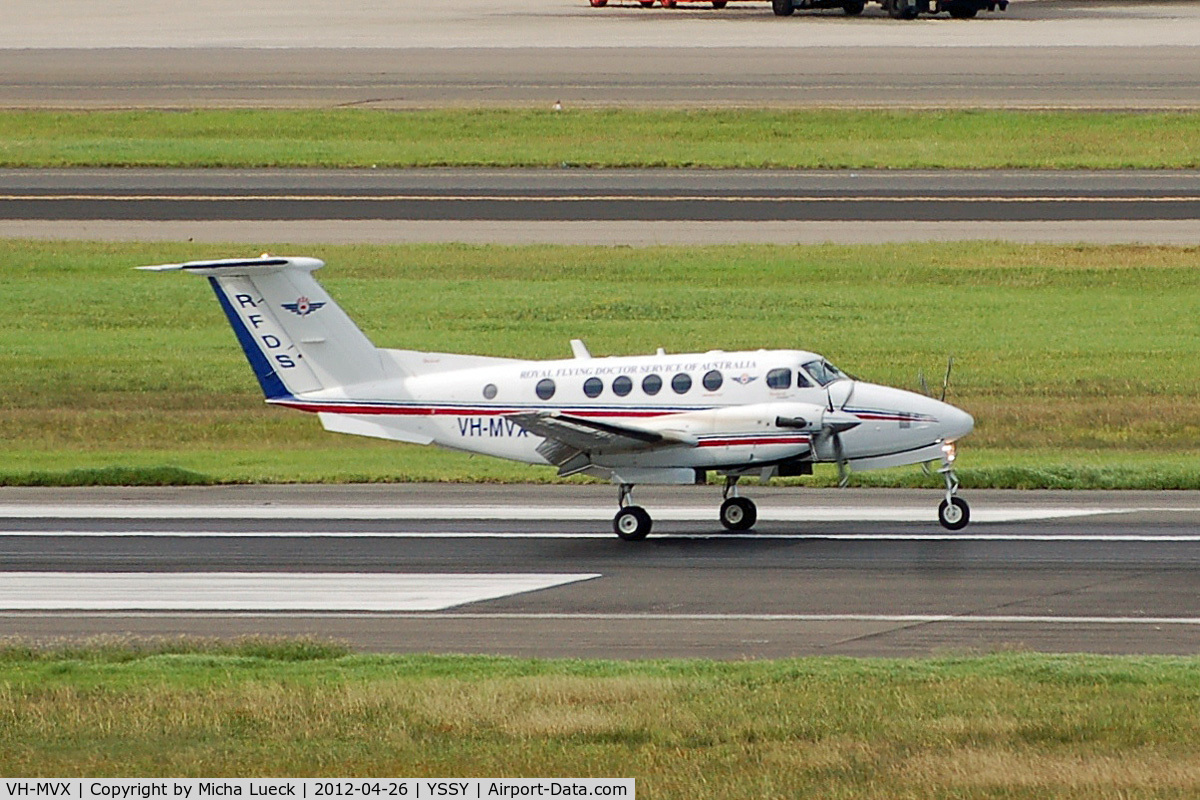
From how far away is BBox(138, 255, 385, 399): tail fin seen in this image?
85.0 ft

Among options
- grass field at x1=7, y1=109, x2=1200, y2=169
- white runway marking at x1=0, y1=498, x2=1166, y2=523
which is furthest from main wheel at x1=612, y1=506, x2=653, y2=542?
grass field at x1=7, y1=109, x2=1200, y2=169

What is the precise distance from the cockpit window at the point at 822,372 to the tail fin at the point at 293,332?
589cm

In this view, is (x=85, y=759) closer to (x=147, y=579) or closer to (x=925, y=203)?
(x=147, y=579)

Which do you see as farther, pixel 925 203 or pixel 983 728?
pixel 925 203

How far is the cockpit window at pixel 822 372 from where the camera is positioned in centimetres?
2464

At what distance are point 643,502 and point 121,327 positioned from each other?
18959mm

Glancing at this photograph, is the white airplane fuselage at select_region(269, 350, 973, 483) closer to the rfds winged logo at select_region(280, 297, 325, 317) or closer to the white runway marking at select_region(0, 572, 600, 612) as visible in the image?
the rfds winged logo at select_region(280, 297, 325, 317)

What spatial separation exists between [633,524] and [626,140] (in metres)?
36.4

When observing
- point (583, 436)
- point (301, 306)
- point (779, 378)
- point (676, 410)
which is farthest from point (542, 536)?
point (301, 306)

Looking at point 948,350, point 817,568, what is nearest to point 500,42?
point 948,350

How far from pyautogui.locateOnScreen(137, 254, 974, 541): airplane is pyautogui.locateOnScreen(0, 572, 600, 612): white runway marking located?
2.68 metres

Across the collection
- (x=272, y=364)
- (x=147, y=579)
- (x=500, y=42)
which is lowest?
(x=147, y=579)

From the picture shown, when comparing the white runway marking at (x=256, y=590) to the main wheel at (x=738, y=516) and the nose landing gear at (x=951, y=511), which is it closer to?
the main wheel at (x=738, y=516)

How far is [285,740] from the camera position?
13.8 meters
